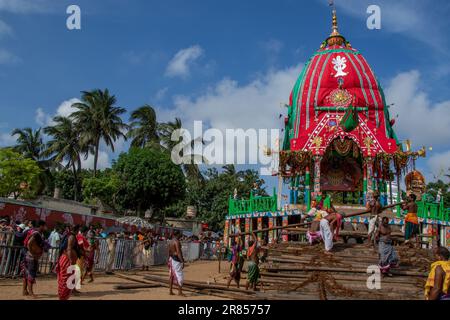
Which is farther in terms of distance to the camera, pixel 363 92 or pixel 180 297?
pixel 363 92

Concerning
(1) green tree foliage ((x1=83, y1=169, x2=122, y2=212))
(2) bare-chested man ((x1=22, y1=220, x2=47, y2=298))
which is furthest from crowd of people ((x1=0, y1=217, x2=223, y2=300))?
(1) green tree foliage ((x1=83, y1=169, x2=122, y2=212))

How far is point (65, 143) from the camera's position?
4178 cm

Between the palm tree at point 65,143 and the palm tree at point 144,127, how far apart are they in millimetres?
5351

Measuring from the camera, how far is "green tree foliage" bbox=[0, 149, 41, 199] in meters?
31.6

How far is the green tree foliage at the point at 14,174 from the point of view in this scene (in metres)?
31.6

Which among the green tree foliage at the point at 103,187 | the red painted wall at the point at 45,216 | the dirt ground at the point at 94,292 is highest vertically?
the green tree foliage at the point at 103,187

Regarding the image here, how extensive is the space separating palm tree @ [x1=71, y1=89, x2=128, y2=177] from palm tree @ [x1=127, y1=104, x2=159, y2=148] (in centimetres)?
161

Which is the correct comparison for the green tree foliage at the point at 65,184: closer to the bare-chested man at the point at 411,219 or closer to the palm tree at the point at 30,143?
the palm tree at the point at 30,143

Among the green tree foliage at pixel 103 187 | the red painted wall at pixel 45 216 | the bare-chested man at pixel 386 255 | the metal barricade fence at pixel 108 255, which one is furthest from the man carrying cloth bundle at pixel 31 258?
the green tree foliage at pixel 103 187

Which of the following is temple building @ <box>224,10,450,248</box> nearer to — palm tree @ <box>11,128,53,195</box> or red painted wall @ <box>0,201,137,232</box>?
red painted wall @ <box>0,201,137,232</box>

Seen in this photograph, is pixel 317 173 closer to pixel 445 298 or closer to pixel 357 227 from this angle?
pixel 357 227
